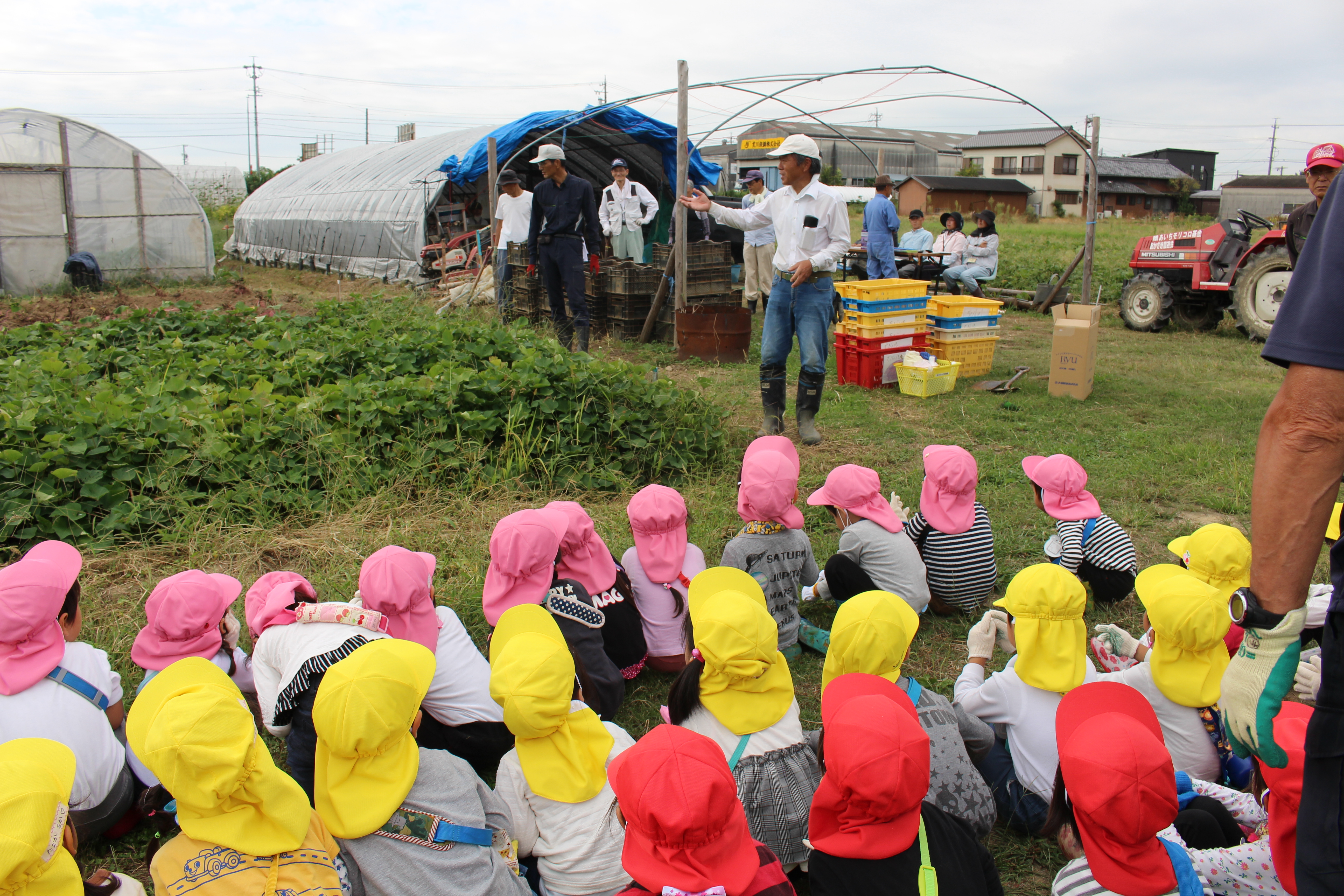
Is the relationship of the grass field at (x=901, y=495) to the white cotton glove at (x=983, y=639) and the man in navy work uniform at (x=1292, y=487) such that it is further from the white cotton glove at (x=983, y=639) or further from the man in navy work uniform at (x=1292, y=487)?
the man in navy work uniform at (x=1292, y=487)

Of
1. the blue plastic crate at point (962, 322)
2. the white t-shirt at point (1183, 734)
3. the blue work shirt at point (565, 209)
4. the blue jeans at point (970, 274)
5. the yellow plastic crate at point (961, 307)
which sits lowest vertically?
the white t-shirt at point (1183, 734)

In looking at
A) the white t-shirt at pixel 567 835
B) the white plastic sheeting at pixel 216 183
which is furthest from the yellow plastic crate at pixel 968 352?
the white plastic sheeting at pixel 216 183

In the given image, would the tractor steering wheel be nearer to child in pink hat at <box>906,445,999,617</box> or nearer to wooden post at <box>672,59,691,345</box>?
wooden post at <box>672,59,691,345</box>

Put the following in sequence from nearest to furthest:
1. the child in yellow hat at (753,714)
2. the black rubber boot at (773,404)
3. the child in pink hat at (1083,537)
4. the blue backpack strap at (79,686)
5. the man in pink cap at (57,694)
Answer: the child in yellow hat at (753,714)
the man in pink cap at (57,694)
the blue backpack strap at (79,686)
the child in pink hat at (1083,537)
the black rubber boot at (773,404)

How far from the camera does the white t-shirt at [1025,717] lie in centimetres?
236

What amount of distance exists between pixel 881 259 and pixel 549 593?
861 cm

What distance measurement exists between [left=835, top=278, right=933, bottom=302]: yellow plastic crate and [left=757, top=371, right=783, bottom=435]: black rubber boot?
4.80 feet

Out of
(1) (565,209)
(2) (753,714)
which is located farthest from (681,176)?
Result: (2) (753,714)

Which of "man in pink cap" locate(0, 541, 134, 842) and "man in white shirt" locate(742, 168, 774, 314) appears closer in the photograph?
"man in pink cap" locate(0, 541, 134, 842)

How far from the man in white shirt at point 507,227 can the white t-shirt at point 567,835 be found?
864cm

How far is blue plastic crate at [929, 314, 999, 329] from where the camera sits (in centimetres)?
745

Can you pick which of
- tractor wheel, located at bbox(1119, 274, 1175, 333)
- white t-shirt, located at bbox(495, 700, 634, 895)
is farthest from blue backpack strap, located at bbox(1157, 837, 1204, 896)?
tractor wheel, located at bbox(1119, 274, 1175, 333)

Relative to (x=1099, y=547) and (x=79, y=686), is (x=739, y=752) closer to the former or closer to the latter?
(x=79, y=686)

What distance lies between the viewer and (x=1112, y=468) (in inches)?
201
